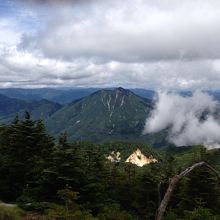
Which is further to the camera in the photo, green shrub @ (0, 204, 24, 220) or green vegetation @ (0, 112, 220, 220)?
green vegetation @ (0, 112, 220, 220)

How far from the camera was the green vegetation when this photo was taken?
92.2 feet

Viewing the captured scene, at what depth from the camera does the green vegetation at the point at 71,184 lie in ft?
92.2

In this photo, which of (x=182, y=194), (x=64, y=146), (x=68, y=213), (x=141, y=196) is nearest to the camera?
(x=68, y=213)

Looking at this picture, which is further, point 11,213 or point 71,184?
point 71,184

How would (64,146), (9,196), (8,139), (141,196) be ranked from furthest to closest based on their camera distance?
(141,196) → (8,139) → (9,196) → (64,146)

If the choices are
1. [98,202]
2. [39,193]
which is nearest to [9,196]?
[39,193]

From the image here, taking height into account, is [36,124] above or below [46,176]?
above

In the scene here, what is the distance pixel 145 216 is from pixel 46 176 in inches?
817

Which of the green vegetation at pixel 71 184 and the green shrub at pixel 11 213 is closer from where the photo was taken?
the green shrub at pixel 11 213

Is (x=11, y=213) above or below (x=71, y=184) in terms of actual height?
above

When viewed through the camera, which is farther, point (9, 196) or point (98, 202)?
point (9, 196)

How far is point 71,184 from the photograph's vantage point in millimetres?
33438

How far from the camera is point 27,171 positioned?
41.2m

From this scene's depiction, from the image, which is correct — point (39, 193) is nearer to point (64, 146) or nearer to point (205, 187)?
point (64, 146)
